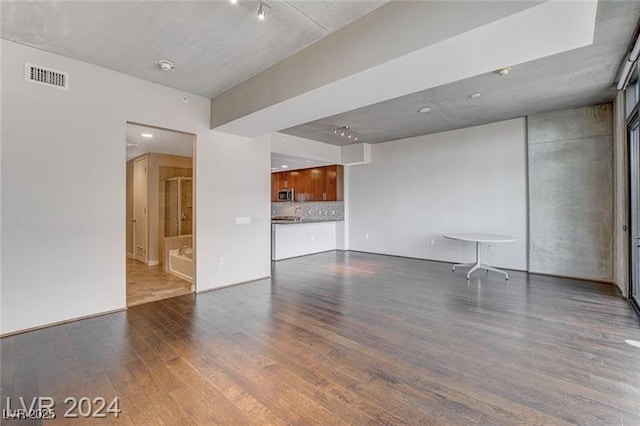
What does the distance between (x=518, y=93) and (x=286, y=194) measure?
21.4ft

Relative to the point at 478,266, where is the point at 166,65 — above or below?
above

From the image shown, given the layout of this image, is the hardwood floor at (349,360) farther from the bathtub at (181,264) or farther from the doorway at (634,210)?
the bathtub at (181,264)

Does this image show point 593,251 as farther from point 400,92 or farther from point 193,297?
point 193,297

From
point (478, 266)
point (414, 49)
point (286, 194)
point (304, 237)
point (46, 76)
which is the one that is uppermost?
point (46, 76)

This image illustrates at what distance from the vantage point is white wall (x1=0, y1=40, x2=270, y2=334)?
2859mm

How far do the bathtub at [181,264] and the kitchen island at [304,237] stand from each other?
6.59 feet

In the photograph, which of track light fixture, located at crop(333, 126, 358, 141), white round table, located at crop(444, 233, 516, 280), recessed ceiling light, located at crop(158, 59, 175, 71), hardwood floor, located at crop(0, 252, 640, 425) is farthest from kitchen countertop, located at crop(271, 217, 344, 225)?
recessed ceiling light, located at crop(158, 59, 175, 71)

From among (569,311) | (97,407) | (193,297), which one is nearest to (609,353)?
(569,311)

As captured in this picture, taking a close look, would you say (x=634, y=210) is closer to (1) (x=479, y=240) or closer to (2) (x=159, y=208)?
(1) (x=479, y=240)

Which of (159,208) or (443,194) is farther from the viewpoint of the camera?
(159,208)

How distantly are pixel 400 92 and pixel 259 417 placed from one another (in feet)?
→ 9.68

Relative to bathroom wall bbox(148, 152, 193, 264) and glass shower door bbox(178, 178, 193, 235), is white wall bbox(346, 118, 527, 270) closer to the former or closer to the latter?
glass shower door bbox(178, 178, 193, 235)

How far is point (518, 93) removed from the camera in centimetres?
414

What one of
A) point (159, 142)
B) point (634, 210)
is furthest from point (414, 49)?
point (159, 142)
